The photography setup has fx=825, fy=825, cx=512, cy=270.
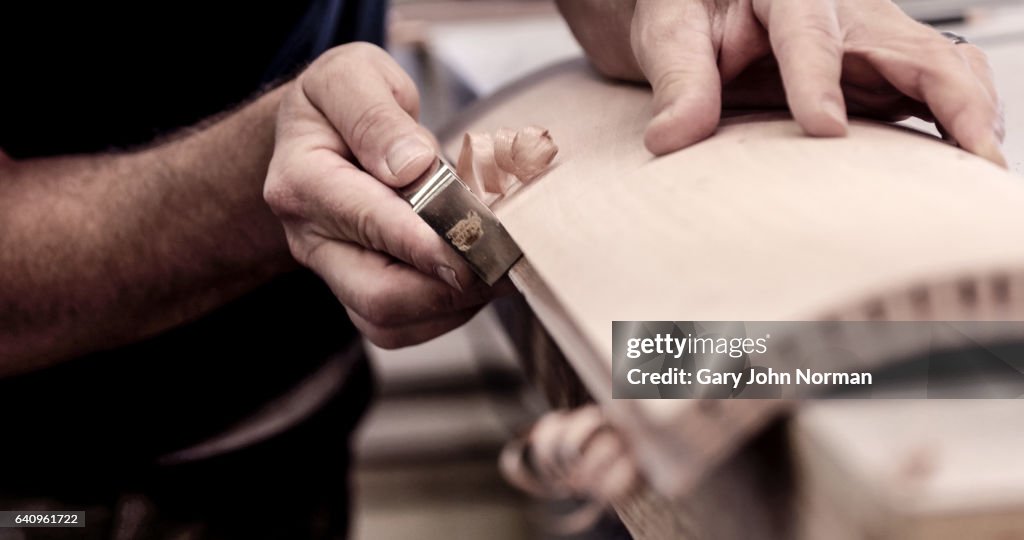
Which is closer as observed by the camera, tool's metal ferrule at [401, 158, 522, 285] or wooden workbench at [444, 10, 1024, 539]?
wooden workbench at [444, 10, 1024, 539]

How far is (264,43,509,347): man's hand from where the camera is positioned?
0.50m

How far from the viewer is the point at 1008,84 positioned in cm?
69

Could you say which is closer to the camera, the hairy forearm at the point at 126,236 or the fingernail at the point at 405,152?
the fingernail at the point at 405,152

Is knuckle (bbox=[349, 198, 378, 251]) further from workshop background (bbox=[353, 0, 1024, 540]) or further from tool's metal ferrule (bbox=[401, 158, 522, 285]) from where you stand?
workshop background (bbox=[353, 0, 1024, 540])

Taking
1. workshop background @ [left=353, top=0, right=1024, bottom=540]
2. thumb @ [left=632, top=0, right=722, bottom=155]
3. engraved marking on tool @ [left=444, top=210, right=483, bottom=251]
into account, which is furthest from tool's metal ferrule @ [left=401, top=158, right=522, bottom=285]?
workshop background @ [left=353, top=0, right=1024, bottom=540]

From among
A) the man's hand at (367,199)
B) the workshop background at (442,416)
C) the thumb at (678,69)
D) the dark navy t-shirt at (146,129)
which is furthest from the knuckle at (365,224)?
the workshop background at (442,416)

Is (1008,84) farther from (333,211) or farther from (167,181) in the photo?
(167,181)

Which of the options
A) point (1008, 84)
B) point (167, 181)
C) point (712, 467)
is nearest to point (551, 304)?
point (712, 467)

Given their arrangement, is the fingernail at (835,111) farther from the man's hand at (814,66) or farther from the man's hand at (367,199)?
the man's hand at (367,199)

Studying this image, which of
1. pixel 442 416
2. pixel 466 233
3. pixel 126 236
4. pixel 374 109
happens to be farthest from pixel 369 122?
pixel 442 416

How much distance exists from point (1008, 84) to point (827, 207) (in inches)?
17.3

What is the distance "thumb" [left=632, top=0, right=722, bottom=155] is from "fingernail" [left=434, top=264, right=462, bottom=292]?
0.45 feet

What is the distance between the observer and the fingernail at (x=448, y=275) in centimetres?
48

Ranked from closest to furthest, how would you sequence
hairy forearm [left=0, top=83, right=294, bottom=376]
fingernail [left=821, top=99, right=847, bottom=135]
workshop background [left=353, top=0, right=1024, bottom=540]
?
fingernail [left=821, top=99, right=847, bottom=135], hairy forearm [left=0, top=83, right=294, bottom=376], workshop background [left=353, top=0, right=1024, bottom=540]
